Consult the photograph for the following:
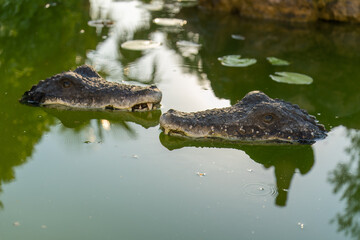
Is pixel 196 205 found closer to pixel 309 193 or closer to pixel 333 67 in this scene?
pixel 309 193

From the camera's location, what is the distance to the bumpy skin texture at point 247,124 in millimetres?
5629

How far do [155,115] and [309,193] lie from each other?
7.80ft

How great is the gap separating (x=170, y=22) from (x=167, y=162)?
7.44 m

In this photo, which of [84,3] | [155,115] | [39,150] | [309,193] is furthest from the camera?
[84,3]

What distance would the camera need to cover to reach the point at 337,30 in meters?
12.0

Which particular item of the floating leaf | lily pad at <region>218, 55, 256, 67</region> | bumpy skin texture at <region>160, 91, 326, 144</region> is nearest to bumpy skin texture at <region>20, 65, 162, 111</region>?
bumpy skin texture at <region>160, 91, 326, 144</region>

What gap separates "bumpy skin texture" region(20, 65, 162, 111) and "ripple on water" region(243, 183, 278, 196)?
2.02 metres

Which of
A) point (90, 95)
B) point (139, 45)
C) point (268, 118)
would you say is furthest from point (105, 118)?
point (139, 45)

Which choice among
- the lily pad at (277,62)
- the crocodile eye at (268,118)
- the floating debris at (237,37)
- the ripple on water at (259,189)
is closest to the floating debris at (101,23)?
the floating debris at (237,37)

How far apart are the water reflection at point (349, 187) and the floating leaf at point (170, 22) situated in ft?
21.9

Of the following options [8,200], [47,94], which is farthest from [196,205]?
[47,94]

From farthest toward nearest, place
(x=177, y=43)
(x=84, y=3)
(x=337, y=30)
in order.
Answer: (x=84, y=3) < (x=337, y=30) < (x=177, y=43)

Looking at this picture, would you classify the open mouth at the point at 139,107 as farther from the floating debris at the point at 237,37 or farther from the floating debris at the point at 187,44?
the floating debris at the point at 237,37

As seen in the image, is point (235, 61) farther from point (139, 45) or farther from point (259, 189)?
point (259, 189)
